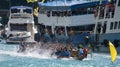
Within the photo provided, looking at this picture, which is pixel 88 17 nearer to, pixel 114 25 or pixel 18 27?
pixel 114 25

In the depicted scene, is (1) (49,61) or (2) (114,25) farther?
(2) (114,25)

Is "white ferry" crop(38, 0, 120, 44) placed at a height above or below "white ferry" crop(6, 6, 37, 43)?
above

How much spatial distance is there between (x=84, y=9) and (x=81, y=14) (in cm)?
61

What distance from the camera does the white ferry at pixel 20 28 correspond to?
203ft

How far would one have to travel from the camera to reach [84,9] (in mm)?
56688

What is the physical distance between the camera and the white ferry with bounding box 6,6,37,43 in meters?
61.8

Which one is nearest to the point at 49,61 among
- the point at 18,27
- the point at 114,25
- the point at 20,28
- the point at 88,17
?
the point at 114,25

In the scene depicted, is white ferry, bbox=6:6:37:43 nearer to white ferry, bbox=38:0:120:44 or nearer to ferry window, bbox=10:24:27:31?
ferry window, bbox=10:24:27:31

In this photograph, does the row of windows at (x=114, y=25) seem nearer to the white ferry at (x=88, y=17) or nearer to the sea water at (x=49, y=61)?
the white ferry at (x=88, y=17)

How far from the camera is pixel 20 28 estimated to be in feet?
210

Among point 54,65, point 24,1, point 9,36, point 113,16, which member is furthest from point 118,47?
point 24,1

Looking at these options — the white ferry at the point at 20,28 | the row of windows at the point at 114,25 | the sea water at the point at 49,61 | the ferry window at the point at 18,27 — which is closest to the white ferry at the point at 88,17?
the row of windows at the point at 114,25

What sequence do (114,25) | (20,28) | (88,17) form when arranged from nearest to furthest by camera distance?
(114,25), (88,17), (20,28)

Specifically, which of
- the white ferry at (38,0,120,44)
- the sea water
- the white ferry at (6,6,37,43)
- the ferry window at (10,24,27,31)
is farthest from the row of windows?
the ferry window at (10,24,27,31)
